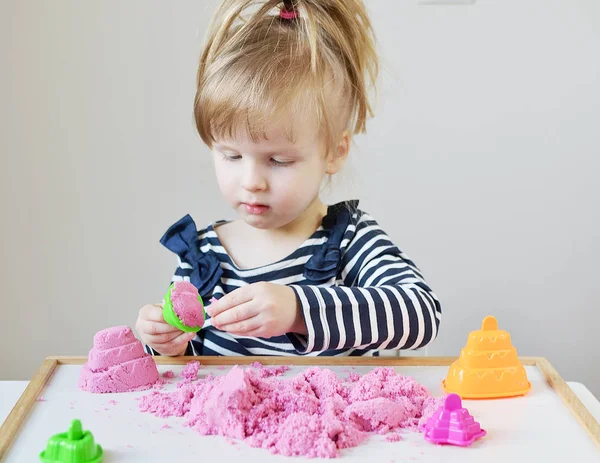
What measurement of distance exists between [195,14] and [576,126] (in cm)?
86

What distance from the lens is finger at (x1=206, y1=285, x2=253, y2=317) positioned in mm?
819

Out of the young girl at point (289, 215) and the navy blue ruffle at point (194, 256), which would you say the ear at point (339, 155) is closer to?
the young girl at point (289, 215)

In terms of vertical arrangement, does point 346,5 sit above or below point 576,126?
above

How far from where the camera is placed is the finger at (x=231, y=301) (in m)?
0.82

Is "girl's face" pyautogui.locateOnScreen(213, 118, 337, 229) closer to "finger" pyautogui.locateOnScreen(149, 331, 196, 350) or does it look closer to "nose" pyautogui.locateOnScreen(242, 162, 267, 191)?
"nose" pyautogui.locateOnScreen(242, 162, 267, 191)

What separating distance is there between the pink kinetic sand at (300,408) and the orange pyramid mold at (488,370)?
40 millimetres

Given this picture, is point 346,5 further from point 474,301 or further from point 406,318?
point 474,301

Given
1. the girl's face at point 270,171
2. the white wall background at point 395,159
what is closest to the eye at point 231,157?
the girl's face at point 270,171

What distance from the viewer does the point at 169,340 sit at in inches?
35.9

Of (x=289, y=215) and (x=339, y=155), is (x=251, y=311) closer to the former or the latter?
(x=289, y=215)

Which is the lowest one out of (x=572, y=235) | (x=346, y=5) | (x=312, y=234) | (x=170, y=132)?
(x=572, y=235)

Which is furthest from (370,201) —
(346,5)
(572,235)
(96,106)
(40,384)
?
(40,384)

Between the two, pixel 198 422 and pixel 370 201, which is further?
pixel 370 201

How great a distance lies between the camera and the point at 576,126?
1.77 metres
